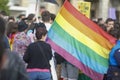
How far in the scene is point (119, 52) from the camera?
7.73m

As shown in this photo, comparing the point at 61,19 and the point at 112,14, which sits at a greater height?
the point at 61,19

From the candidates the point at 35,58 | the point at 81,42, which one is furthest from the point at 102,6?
the point at 35,58

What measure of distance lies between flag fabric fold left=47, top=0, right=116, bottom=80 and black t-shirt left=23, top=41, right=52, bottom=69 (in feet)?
3.38

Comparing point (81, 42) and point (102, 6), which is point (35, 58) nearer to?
point (81, 42)

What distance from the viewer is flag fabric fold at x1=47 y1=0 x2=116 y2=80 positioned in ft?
28.5

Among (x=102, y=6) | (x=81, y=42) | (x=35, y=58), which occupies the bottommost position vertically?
(x=102, y=6)

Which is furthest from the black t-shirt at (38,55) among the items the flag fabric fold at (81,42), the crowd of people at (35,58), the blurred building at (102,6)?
the blurred building at (102,6)

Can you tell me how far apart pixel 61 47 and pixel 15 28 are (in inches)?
47.4

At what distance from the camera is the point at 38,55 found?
751 cm

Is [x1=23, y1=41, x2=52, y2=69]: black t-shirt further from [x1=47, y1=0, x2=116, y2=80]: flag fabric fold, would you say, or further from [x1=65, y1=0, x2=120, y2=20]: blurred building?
[x1=65, y1=0, x2=120, y2=20]: blurred building

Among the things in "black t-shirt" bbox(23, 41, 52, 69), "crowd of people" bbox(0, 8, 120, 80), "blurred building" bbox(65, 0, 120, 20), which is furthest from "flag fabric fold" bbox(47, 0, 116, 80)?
"blurred building" bbox(65, 0, 120, 20)

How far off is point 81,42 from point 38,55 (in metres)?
1.55

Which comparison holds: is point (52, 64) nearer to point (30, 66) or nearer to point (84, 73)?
point (84, 73)

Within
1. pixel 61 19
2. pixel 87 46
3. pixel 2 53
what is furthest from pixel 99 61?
pixel 2 53
